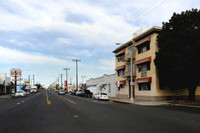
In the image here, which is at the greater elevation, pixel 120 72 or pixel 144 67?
pixel 144 67

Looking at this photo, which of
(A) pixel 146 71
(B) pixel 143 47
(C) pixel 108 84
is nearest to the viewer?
(A) pixel 146 71

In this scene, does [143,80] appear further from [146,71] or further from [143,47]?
[143,47]

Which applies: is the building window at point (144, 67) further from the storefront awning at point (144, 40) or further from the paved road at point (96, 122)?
the paved road at point (96, 122)

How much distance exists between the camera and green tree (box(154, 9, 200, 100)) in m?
25.1

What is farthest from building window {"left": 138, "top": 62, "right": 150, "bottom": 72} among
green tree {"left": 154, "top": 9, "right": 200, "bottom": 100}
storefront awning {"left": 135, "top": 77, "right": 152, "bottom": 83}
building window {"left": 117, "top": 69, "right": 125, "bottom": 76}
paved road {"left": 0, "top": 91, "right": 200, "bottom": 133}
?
paved road {"left": 0, "top": 91, "right": 200, "bottom": 133}

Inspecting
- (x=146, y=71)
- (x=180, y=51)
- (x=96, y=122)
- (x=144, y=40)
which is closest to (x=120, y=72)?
→ (x=146, y=71)

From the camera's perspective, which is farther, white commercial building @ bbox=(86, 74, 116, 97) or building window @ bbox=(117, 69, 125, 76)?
white commercial building @ bbox=(86, 74, 116, 97)

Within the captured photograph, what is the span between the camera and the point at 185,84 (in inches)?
1152

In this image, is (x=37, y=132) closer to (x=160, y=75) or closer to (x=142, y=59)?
(x=160, y=75)

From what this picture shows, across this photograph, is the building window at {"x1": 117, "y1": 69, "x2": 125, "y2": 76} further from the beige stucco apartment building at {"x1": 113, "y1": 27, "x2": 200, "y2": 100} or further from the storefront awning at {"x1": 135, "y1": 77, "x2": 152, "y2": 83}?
the storefront awning at {"x1": 135, "y1": 77, "x2": 152, "y2": 83}

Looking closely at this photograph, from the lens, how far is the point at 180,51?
2584cm

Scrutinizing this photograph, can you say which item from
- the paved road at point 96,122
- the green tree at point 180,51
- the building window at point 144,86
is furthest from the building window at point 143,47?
the paved road at point 96,122

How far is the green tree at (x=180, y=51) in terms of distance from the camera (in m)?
25.1

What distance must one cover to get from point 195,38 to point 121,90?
19925 mm
